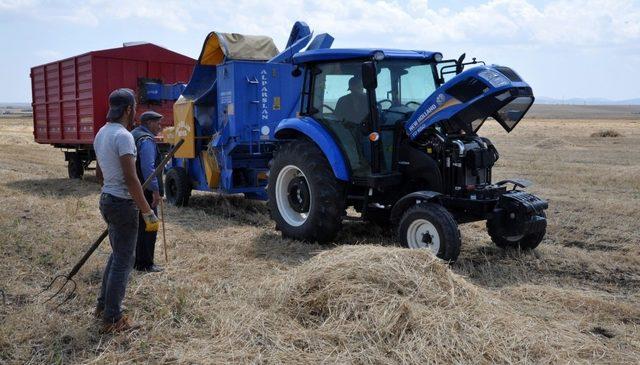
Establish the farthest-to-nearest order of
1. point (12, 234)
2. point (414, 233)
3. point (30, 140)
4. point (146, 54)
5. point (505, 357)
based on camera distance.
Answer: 1. point (30, 140)
2. point (146, 54)
3. point (12, 234)
4. point (414, 233)
5. point (505, 357)

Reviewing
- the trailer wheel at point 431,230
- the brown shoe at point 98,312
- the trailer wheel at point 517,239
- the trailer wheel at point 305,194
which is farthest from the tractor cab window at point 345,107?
the brown shoe at point 98,312

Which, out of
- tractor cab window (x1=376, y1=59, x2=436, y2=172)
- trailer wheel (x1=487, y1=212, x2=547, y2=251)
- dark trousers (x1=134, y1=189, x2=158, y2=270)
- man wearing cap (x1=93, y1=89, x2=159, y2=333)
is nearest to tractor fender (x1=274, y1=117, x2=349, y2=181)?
tractor cab window (x1=376, y1=59, x2=436, y2=172)

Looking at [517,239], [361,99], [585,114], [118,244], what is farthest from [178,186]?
[585,114]

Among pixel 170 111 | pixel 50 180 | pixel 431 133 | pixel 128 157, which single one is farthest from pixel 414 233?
pixel 50 180

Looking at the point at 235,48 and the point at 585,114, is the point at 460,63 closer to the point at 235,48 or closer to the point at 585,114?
the point at 235,48

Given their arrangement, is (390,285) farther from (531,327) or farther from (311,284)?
(531,327)

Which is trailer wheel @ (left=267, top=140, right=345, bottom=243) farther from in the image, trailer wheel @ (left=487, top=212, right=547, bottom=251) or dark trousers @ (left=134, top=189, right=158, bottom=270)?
dark trousers @ (left=134, top=189, right=158, bottom=270)

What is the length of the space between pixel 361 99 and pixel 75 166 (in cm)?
927

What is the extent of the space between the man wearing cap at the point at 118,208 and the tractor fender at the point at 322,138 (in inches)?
116

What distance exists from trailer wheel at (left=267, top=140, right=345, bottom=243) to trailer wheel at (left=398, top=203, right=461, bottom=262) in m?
0.91

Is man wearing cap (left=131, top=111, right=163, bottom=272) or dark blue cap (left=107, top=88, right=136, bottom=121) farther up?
dark blue cap (left=107, top=88, right=136, bottom=121)

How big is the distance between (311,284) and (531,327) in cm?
148

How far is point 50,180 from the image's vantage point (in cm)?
1367

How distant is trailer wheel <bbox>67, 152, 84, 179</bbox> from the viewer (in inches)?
552
